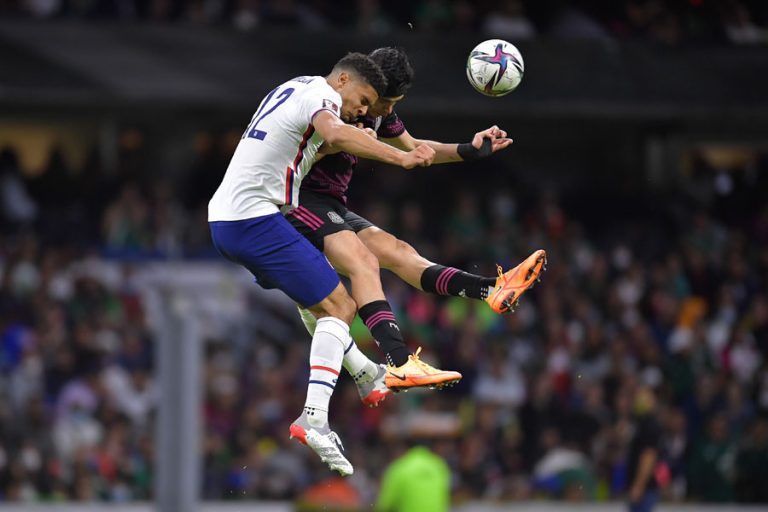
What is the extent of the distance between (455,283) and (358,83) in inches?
51.0

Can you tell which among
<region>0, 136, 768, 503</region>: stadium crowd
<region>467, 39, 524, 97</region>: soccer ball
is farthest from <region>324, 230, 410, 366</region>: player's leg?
<region>0, 136, 768, 503</region>: stadium crowd

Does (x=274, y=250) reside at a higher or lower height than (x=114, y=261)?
higher

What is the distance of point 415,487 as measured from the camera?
1187 cm

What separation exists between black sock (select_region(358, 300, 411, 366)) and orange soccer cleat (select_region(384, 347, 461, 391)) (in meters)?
0.08

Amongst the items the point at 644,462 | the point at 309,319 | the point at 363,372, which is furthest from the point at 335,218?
the point at 644,462

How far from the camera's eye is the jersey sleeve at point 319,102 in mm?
7555

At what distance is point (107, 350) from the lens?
1559cm

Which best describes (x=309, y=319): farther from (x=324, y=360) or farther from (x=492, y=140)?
(x=492, y=140)

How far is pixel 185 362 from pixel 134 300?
6630 millimetres

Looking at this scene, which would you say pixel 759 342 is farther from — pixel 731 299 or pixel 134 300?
pixel 134 300

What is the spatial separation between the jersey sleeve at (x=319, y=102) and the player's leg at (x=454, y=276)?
41.2 inches

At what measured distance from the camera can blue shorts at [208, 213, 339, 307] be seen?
25.6 feet

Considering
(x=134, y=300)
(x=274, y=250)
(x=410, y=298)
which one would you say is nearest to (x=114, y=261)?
(x=134, y=300)

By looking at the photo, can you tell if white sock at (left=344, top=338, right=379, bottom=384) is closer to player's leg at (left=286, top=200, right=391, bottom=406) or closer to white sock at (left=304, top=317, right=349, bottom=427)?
player's leg at (left=286, top=200, right=391, bottom=406)
